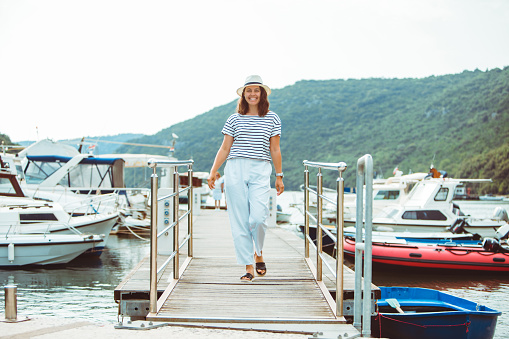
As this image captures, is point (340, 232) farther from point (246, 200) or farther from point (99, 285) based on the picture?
point (99, 285)

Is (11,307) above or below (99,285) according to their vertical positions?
above

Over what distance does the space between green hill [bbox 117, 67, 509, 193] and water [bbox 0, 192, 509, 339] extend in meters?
49.9

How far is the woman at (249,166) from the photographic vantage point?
460 cm

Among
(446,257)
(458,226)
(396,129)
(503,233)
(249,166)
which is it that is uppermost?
(396,129)

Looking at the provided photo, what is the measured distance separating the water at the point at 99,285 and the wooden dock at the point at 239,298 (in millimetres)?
4307

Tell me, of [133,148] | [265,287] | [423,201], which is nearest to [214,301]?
[265,287]

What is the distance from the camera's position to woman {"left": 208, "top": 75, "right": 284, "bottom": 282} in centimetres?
460

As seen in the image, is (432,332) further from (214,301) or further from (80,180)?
(80,180)

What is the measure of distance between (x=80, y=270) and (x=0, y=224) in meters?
2.31

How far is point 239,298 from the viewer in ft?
13.8

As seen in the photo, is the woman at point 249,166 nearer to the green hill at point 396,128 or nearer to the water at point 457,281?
the water at point 457,281

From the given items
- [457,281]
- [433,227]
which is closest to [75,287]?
[457,281]

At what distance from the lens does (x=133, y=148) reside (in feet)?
282

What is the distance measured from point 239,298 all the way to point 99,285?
27.2ft
